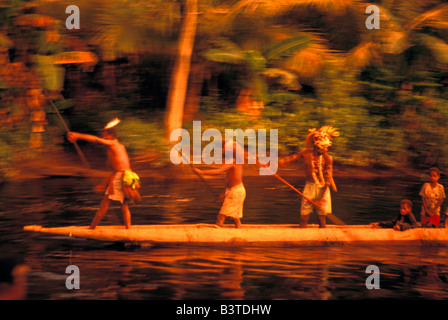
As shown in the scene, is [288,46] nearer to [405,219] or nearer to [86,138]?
[405,219]

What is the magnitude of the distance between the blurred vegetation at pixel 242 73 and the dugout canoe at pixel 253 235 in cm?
719

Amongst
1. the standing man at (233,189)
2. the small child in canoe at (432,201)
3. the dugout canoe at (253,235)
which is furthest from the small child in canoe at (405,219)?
the standing man at (233,189)

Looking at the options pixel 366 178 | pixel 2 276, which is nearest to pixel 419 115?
pixel 366 178

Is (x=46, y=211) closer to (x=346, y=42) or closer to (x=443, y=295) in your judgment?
(x=443, y=295)

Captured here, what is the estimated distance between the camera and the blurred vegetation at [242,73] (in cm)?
1480

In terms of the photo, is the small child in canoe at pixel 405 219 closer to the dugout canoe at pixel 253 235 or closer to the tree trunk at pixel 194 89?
the dugout canoe at pixel 253 235

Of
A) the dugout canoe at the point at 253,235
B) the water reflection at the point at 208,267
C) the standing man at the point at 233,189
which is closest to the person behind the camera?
the water reflection at the point at 208,267

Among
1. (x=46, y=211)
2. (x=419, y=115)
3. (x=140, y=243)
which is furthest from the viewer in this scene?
(x=419, y=115)

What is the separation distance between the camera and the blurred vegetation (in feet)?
48.5

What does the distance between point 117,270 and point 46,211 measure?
395cm

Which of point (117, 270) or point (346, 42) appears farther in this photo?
point (346, 42)

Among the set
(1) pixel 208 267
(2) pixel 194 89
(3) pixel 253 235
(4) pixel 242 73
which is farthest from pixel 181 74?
(1) pixel 208 267

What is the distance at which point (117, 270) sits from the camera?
22.2 feet

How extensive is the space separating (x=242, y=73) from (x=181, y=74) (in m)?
1.55
